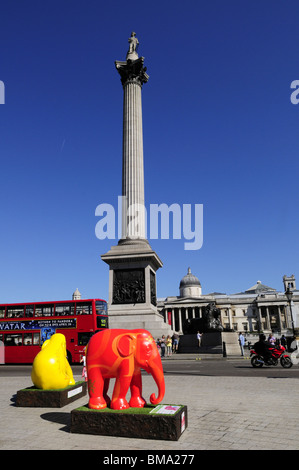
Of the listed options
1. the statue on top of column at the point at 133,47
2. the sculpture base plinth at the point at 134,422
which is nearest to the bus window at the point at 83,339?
the sculpture base plinth at the point at 134,422

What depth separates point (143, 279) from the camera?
26.3 m

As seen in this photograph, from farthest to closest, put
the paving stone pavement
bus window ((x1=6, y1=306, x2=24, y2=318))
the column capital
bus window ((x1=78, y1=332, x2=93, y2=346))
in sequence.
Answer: the column capital → bus window ((x1=6, y1=306, x2=24, y2=318)) → bus window ((x1=78, y1=332, x2=93, y2=346)) → the paving stone pavement

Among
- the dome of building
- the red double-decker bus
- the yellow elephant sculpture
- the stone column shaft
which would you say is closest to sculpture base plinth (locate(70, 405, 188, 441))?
the yellow elephant sculpture

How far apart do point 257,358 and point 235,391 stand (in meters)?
8.47

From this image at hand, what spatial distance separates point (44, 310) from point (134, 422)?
18.0 metres

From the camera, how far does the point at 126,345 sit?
20.5 feet

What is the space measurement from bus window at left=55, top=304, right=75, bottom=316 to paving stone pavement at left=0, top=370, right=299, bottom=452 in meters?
11.1

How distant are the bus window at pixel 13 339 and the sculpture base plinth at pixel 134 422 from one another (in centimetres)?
1830

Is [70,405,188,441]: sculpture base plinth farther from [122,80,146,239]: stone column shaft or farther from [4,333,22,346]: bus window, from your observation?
[122,80,146,239]: stone column shaft

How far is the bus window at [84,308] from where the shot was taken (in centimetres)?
2169

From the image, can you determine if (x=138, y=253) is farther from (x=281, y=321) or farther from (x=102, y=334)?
(x=281, y=321)

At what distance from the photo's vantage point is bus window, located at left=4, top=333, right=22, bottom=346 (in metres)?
22.5

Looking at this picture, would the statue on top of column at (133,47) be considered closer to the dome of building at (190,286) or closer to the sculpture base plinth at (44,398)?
the sculpture base plinth at (44,398)
